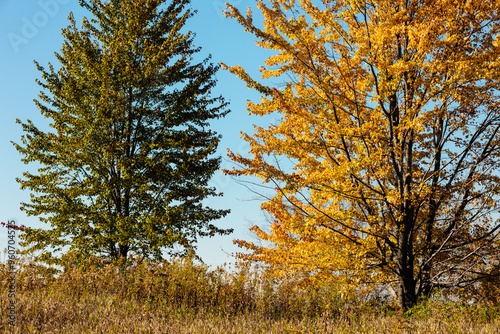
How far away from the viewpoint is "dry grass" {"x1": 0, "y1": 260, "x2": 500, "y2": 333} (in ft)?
17.9

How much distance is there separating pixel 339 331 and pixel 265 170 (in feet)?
12.0

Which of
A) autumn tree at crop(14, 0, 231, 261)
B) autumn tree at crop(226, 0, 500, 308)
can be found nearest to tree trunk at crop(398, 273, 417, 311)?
autumn tree at crop(226, 0, 500, 308)

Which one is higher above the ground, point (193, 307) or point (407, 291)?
point (407, 291)

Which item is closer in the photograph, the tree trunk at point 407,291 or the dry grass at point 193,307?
the dry grass at point 193,307

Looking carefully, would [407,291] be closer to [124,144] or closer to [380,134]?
[380,134]

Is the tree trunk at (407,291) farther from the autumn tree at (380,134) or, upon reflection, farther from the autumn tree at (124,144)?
the autumn tree at (124,144)

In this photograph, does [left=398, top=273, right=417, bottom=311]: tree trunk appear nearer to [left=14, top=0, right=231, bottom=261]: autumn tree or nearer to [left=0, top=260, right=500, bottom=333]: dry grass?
[left=0, top=260, right=500, bottom=333]: dry grass

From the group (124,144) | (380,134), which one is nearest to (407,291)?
(380,134)

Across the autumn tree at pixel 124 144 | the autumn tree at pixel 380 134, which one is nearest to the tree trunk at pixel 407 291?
the autumn tree at pixel 380 134

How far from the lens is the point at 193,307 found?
276 inches

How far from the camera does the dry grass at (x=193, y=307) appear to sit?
5457mm

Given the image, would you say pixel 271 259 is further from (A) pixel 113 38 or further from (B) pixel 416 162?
(A) pixel 113 38

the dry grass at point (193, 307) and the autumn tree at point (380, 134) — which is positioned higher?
the autumn tree at point (380, 134)

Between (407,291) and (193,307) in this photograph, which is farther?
(407,291)
